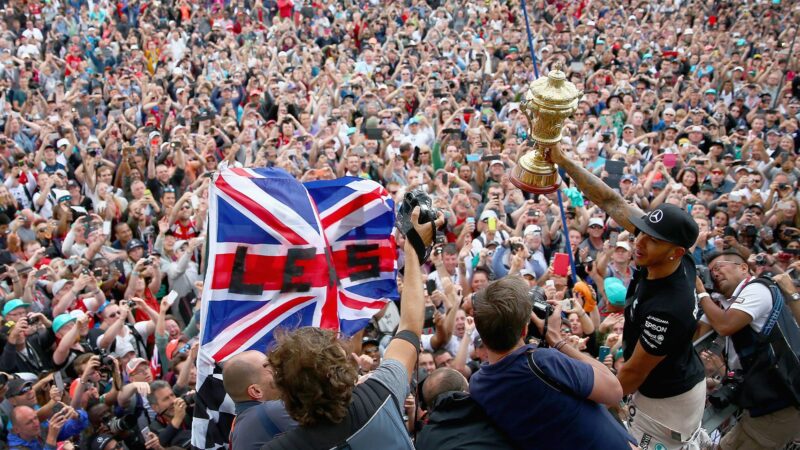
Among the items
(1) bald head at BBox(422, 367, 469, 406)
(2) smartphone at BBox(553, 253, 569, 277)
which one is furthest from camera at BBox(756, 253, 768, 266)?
(1) bald head at BBox(422, 367, 469, 406)

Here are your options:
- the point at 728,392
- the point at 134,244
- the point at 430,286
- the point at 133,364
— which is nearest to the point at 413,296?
the point at 728,392

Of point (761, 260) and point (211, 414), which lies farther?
point (761, 260)

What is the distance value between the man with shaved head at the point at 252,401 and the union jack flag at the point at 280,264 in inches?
49.5

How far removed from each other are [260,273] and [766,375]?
2860mm

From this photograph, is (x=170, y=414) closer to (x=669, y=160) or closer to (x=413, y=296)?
(x=413, y=296)

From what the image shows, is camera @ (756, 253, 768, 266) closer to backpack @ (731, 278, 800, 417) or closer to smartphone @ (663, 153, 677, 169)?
smartphone @ (663, 153, 677, 169)

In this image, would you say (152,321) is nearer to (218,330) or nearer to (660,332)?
(218,330)

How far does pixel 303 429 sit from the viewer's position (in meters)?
2.51

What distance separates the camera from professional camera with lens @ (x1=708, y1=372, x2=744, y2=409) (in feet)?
14.4

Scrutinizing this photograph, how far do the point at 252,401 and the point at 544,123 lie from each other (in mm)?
1802

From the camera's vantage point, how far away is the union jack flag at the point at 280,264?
185 inches

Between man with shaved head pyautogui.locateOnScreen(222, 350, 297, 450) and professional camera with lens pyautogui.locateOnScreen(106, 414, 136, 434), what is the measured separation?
280 cm

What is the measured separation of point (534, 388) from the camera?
2.83 metres

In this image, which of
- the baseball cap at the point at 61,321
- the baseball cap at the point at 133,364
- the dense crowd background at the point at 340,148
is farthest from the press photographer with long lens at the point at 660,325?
the baseball cap at the point at 61,321
